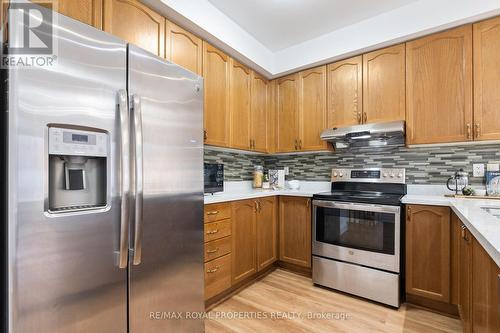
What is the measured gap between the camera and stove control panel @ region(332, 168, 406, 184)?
8.12 ft

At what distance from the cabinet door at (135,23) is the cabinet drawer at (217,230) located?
4.38 feet

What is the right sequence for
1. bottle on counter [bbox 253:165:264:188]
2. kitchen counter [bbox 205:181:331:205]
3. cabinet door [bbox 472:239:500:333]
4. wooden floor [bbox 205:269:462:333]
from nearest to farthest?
cabinet door [bbox 472:239:500:333] → wooden floor [bbox 205:269:462:333] → kitchen counter [bbox 205:181:331:205] → bottle on counter [bbox 253:165:264:188]

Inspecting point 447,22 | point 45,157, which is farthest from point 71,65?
point 447,22

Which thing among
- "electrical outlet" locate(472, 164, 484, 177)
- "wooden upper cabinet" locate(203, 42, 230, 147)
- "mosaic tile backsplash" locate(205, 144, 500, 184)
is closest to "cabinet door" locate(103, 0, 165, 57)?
"wooden upper cabinet" locate(203, 42, 230, 147)

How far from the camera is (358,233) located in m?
2.21

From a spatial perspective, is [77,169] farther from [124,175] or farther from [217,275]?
[217,275]

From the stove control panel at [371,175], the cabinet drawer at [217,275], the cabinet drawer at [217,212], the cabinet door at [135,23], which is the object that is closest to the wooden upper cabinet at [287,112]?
the stove control panel at [371,175]

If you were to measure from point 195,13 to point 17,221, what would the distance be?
182 centimetres

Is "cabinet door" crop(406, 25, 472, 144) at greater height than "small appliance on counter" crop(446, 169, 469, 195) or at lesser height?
greater

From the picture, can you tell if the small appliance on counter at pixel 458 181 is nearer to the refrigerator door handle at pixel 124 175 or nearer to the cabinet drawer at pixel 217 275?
the cabinet drawer at pixel 217 275

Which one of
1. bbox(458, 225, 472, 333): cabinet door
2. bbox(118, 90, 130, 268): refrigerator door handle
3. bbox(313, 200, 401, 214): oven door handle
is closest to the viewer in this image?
bbox(118, 90, 130, 268): refrigerator door handle

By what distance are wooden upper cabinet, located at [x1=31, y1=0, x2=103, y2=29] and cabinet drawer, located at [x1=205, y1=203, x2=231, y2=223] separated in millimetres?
1364

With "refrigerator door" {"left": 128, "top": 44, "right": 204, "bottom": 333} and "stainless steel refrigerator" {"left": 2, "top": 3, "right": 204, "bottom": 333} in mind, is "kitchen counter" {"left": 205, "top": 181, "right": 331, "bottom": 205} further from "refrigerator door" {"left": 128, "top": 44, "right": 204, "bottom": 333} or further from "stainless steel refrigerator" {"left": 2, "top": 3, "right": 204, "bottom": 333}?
"stainless steel refrigerator" {"left": 2, "top": 3, "right": 204, "bottom": 333}

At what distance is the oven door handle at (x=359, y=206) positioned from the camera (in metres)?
2.04
